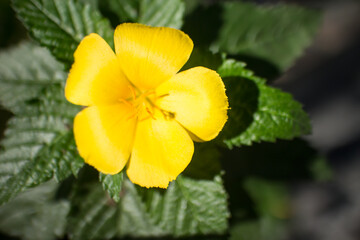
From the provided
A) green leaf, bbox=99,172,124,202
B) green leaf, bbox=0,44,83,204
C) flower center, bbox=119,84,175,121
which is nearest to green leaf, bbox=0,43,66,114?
green leaf, bbox=0,44,83,204

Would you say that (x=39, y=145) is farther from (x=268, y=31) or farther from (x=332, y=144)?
(x=332, y=144)

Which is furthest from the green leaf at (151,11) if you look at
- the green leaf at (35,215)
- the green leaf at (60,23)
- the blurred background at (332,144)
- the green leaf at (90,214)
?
the blurred background at (332,144)

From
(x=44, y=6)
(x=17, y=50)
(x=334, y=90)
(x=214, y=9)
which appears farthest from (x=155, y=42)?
(x=334, y=90)

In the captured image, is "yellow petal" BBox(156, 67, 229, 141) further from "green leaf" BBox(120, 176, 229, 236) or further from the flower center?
"green leaf" BBox(120, 176, 229, 236)

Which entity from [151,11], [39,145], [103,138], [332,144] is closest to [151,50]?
[103,138]

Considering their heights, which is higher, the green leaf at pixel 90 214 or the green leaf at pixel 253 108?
the green leaf at pixel 253 108

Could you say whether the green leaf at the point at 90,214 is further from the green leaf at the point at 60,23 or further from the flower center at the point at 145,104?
the green leaf at the point at 60,23

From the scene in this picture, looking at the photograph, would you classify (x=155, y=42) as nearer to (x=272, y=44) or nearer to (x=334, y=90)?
(x=272, y=44)
